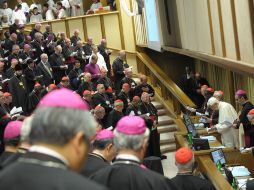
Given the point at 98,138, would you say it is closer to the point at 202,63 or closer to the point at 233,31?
the point at 233,31

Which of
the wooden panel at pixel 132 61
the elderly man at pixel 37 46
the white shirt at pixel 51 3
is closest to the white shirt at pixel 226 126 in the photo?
the elderly man at pixel 37 46

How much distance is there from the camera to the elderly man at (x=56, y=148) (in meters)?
1.89

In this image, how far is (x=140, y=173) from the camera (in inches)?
126

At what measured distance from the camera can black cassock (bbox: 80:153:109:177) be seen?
4.17m

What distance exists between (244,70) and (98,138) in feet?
13.6

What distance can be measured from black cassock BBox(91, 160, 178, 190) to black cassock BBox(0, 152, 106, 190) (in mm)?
1258

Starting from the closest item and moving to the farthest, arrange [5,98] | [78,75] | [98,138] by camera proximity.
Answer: [98,138] → [5,98] → [78,75]

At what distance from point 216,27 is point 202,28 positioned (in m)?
1.06

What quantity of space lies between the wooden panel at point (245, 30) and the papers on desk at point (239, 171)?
149 centimetres

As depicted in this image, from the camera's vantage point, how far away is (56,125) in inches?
77.0

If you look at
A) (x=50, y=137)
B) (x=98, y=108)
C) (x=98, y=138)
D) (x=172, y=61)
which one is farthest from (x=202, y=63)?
(x=50, y=137)

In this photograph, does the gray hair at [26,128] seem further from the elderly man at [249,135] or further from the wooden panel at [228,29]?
the elderly man at [249,135]

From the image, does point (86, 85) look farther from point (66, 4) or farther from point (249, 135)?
point (66, 4)

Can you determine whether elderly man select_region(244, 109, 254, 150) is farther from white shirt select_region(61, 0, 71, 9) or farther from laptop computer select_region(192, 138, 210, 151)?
white shirt select_region(61, 0, 71, 9)
